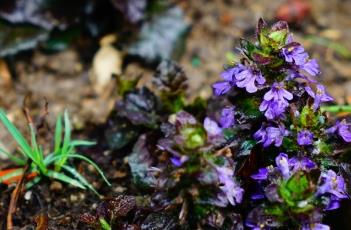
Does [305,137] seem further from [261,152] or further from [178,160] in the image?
[178,160]

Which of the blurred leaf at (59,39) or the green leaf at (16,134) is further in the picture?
the blurred leaf at (59,39)

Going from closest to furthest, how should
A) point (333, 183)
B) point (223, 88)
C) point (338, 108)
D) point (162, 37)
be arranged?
point (333, 183) → point (223, 88) → point (338, 108) → point (162, 37)

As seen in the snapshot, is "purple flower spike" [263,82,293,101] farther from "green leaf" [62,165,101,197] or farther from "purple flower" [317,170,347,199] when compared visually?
"green leaf" [62,165,101,197]

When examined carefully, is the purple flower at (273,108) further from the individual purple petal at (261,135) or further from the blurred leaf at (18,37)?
the blurred leaf at (18,37)

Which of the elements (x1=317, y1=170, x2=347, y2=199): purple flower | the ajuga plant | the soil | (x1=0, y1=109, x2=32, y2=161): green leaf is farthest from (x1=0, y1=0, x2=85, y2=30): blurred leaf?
(x1=317, y1=170, x2=347, y2=199): purple flower

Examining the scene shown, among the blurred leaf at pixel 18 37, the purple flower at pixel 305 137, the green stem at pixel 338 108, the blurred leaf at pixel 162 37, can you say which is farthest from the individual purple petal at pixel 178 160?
the blurred leaf at pixel 18 37

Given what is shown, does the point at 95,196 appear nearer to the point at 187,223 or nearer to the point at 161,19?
the point at 187,223

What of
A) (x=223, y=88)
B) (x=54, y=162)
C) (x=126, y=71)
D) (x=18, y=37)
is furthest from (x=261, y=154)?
(x=18, y=37)

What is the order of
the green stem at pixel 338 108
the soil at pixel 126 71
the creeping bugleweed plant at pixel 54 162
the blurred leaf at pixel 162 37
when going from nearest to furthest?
the creeping bugleweed plant at pixel 54 162, the green stem at pixel 338 108, the soil at pixel 126 71, the blurred leaf at pixel 162 37
